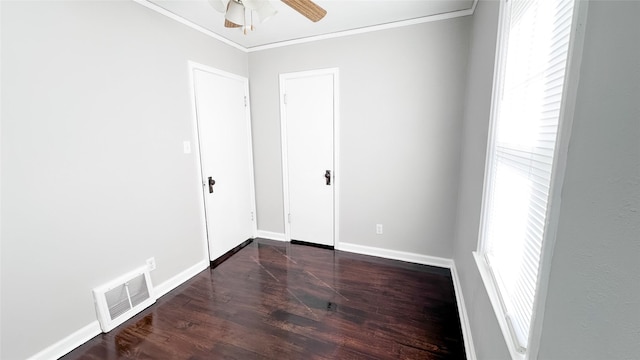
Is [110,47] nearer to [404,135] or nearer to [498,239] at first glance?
[404,135]

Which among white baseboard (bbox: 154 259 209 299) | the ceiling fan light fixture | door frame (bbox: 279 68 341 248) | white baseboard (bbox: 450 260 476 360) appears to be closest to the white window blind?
white baseboard (bbox: 450 260 476 360)

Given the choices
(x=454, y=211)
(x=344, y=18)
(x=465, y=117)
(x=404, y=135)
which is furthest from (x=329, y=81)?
(x=454, y=211)

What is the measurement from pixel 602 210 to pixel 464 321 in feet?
6.05

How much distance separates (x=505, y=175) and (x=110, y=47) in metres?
2.69

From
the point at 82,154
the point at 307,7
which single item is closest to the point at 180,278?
the point at 82,154

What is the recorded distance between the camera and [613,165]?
0.45m

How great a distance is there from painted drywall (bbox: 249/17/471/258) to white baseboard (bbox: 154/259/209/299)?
1624mm

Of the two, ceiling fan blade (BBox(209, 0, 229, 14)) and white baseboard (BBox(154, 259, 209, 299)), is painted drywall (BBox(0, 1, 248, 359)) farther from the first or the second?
ceiling fan blade (BBox(209, 0, 229, 14))

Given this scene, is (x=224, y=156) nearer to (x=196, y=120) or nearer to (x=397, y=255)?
(x=196, y=120)

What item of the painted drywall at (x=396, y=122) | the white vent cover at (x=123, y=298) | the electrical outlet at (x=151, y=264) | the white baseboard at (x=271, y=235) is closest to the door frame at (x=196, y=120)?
the painted drywall at (x=396, y=122)

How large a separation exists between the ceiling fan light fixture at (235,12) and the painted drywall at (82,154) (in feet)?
3.44

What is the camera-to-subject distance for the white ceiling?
2.24 meters

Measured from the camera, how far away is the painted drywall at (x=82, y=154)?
60.4 inches

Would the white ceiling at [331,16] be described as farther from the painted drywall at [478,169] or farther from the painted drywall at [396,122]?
the painted drywall at [478,169]
